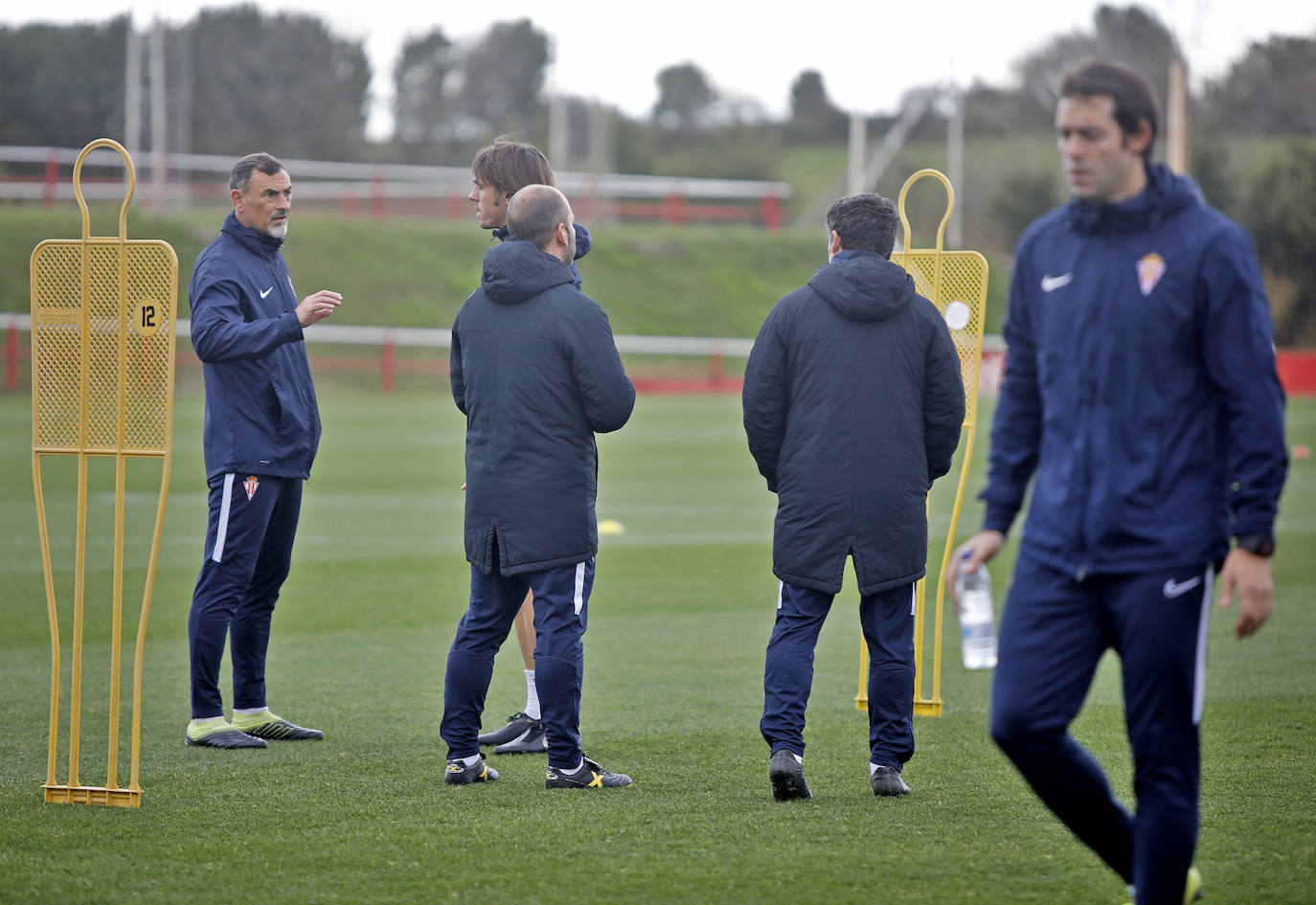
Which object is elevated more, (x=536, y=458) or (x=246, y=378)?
(x=246, y=378)

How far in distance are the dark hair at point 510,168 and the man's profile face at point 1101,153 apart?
8.55 feet

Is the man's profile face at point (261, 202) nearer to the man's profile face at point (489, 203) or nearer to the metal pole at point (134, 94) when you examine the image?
the man's profile face at point (489, 203)

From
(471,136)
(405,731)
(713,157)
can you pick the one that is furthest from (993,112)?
(405,731)

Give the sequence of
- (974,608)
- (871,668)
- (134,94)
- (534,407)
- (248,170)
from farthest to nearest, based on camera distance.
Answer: (134,94) → (248,170) → (871,668) → (534,407) → (974,608)

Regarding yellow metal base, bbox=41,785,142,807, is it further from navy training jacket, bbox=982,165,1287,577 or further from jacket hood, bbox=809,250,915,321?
navy training jacket, bbox=982,165,1287,577

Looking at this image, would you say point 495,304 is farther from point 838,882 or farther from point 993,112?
point 993,112

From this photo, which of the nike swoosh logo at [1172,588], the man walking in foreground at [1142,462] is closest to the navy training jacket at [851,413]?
the man walking in foreground at [1142,462]

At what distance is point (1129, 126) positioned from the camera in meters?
3.31

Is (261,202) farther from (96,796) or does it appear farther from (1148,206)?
(1148,206)

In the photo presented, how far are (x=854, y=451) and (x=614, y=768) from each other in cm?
148

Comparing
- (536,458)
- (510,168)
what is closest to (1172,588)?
(536,458)

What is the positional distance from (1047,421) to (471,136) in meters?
59.4

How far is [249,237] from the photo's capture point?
598cm

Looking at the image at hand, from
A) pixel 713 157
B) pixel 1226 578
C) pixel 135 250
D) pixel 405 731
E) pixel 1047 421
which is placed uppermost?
pixel 713 157
